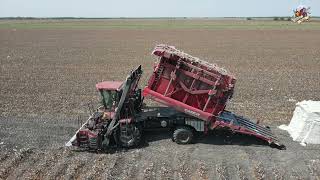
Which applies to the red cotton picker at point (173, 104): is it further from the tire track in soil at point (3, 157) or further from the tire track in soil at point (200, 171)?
Answer: the tire track in soil at point (3, 157)

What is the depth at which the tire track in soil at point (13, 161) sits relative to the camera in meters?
12.3

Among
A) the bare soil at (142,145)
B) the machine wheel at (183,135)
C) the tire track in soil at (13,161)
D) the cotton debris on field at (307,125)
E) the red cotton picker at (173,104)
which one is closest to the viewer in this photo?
the tire track in soil at (13,161)

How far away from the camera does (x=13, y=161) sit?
43.3 feet

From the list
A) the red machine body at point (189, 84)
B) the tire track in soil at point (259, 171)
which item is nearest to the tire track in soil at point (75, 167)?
the red machine body at point (189, 84)

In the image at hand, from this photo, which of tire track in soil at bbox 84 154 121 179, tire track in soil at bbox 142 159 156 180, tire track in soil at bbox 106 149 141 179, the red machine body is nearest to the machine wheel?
the red machine body

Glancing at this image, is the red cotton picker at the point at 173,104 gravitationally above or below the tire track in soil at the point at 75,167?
above

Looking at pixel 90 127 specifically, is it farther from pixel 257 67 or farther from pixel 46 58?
pixel 46 58

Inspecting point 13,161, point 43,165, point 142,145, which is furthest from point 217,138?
point 13,161

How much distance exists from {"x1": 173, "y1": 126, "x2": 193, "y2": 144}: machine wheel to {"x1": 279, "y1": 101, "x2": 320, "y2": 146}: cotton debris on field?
3.86m

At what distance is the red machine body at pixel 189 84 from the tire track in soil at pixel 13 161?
14.3 feet

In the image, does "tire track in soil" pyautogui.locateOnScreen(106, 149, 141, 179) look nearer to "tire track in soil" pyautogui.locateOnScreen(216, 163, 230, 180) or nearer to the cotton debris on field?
"tire track in soil" pyautogui.locateOnScreen(216, 163, 230, 180)

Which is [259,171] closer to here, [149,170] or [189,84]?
[149,170]

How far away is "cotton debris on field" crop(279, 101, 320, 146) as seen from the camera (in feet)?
48.6

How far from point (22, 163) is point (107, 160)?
2.56 meters
